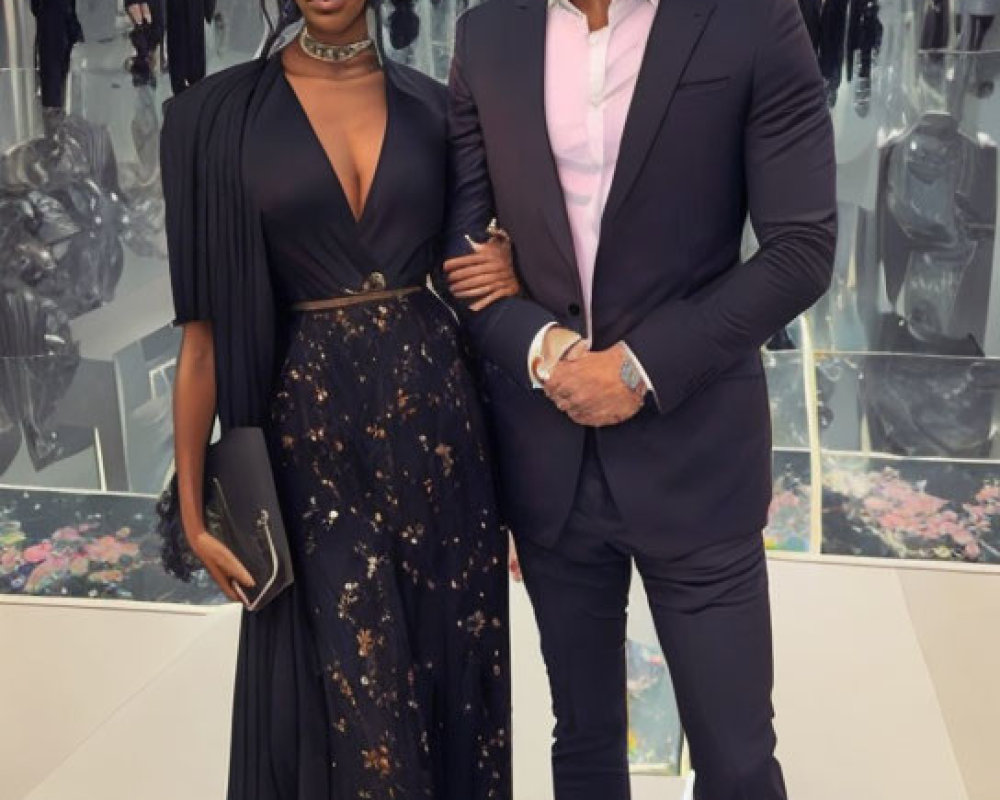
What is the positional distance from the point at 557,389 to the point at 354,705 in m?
0.51

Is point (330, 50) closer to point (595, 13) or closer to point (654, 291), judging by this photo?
point (595, 13)

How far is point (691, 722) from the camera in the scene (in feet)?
5.36

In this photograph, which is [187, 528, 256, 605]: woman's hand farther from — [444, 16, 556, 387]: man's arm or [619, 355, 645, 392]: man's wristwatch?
[619, 355, 645, 392]: man's wristwatch

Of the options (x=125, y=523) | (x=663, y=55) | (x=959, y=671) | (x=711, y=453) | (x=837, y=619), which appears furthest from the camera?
(x=125, y=523)

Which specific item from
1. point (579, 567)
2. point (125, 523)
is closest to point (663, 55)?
point (579, 567)

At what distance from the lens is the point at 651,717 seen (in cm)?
265

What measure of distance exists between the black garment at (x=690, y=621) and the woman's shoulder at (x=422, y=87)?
50cm

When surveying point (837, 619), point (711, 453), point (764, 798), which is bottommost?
point (837, 619)

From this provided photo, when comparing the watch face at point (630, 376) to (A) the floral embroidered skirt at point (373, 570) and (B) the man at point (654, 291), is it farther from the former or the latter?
(A) the floral embroidered skirt at point (373, 570)

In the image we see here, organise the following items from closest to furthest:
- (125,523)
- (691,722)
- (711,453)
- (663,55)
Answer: (663,55)
(711,453)
(691,722)
(125,523)

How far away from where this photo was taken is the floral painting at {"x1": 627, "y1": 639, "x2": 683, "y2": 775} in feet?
8.09

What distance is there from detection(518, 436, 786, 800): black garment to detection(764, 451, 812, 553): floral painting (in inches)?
77.0

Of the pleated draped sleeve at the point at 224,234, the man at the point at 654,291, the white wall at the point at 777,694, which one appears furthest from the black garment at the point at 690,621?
the white wall at the point at 777,694

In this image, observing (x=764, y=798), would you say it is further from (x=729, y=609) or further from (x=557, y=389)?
(x=557, y=389)
